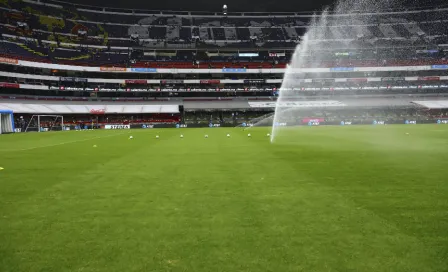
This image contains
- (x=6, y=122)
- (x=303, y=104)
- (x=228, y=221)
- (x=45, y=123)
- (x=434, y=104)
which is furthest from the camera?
(x=303, y=104)

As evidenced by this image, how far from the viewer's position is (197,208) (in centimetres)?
656

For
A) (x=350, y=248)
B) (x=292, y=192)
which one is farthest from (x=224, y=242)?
(x=292, y=192)

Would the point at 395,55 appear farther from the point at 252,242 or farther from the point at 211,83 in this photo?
the point at 252,242

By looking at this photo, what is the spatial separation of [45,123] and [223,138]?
153 ft

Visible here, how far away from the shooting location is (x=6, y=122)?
48.0 m

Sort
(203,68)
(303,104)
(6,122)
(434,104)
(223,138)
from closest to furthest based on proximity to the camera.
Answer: (223,138)
(6,122)
(434,104)
(303,104)
(203,68)

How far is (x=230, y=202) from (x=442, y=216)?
3.90 meters

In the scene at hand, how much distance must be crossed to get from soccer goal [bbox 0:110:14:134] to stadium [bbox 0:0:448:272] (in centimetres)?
35

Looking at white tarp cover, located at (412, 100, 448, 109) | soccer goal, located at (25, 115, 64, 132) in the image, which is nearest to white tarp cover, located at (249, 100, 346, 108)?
white tarp cover, located at (412, 100, 448, 109)

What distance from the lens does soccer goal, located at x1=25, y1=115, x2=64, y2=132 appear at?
183 ft

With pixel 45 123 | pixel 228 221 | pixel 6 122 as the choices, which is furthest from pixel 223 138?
pixel 45 123

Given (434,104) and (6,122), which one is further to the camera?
(434,104)

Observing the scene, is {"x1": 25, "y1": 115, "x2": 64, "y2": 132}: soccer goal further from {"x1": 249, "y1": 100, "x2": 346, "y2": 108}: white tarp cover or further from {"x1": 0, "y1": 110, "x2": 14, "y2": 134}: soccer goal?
{"x1": 249, "y1": 100, "x2": 346, "y2": 108}: white tarp cover

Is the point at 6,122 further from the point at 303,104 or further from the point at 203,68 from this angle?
the point at 303,104
